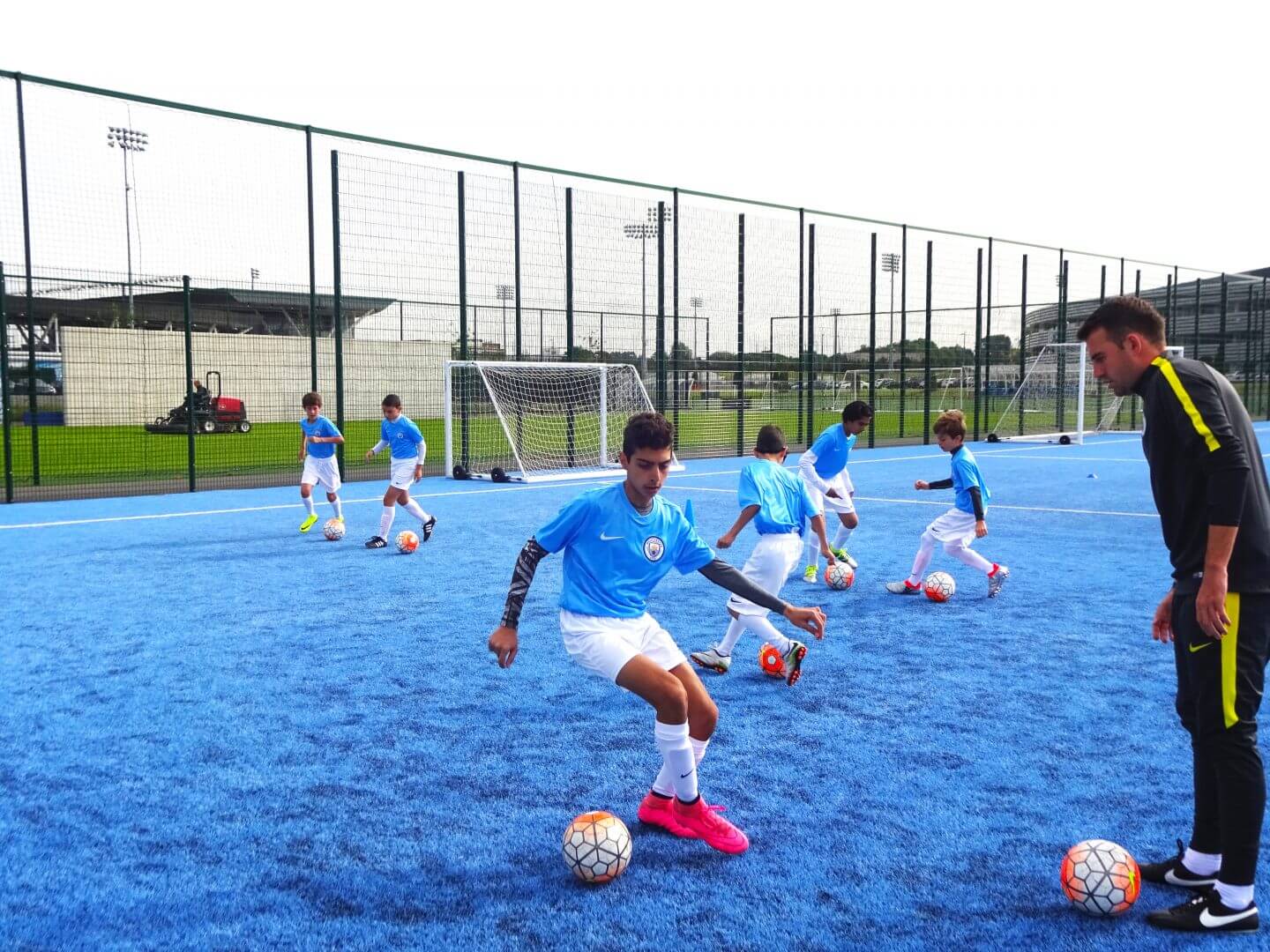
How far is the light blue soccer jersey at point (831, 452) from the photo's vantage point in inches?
375

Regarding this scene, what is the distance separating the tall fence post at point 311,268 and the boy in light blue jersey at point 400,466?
538cm

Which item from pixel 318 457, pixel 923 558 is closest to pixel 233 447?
pixel 318 457

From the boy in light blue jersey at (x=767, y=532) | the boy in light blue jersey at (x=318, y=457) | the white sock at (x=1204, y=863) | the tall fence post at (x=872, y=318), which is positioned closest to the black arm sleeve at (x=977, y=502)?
the boy in light blue jersey at (x=767, y=532)

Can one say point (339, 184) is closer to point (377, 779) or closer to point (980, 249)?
point (377, 779)

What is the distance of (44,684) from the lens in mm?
5820

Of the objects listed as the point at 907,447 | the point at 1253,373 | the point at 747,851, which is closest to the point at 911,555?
the point at 747,851

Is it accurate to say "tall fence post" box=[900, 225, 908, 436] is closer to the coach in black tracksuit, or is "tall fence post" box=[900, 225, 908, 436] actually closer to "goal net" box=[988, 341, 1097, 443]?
"goal net" box=[988, 341, 1097, 443]

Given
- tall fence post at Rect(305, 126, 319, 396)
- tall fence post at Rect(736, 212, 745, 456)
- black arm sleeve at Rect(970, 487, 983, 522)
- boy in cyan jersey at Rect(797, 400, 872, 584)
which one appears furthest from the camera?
Result: tall fence post at Rect(736, 212, 745, 456)

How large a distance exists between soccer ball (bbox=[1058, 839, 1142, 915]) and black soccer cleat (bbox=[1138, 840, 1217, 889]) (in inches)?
6.3

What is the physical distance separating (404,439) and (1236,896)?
954 cm

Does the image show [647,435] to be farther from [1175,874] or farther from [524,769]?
[1175,874]

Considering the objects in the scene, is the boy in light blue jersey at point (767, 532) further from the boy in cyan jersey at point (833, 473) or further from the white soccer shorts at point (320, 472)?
the white soccer shorts at point (320, 472)

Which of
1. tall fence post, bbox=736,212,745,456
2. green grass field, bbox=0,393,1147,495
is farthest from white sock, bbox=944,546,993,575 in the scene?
tall fence post, bbox=736,212,745,456

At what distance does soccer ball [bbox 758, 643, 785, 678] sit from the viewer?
603 centimetres
